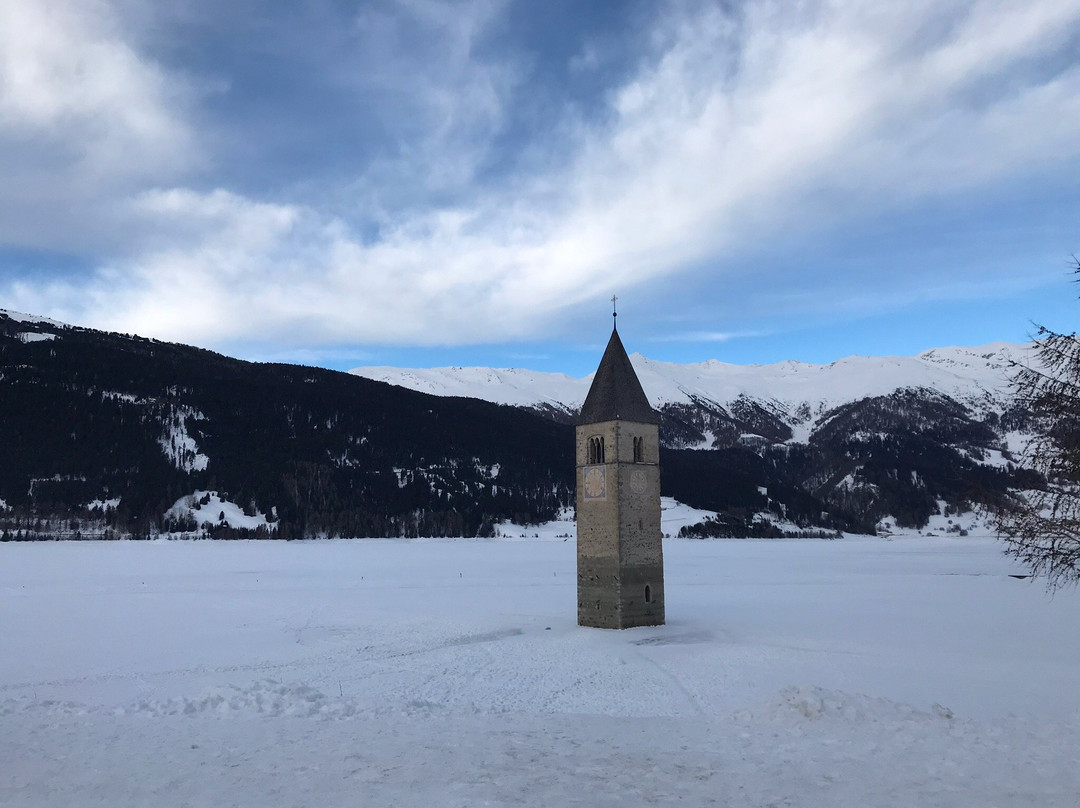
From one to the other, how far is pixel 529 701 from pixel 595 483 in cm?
1578

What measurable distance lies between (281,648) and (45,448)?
545 feet

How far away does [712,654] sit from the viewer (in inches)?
1201

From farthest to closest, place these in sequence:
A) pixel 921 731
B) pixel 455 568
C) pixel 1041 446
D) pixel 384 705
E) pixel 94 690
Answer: pixel 455 568 < pixel 94 690 < pixel 384 705 < pixel 921 731 < pixel 1041 446

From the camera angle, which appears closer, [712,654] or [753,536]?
[712,654]

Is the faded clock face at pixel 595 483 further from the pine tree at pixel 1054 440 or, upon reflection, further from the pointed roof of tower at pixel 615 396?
the pine tree at pixel 1054 440

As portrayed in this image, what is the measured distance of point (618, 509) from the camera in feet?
121

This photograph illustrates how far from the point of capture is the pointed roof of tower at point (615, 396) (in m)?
38.5

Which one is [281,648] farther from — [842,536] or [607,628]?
[842,536]

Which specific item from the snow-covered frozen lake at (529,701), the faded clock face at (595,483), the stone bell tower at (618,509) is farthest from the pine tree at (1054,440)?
the faded clock face at (595,483)

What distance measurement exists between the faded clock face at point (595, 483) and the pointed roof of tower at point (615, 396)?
2384 millimetres

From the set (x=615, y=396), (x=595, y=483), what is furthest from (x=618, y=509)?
(x=615, y=396)

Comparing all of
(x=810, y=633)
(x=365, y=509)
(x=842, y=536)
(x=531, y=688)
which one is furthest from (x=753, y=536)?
(x=531, y=688)

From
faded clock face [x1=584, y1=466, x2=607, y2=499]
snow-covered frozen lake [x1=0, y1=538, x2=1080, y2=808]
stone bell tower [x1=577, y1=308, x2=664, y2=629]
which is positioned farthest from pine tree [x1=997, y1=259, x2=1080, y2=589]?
faded clock face [x1=584, y1=466, x2=607, y2=499]

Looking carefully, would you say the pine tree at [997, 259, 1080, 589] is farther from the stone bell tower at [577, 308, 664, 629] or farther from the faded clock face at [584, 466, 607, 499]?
the faded clock face at [584, 466, 607, 499]
